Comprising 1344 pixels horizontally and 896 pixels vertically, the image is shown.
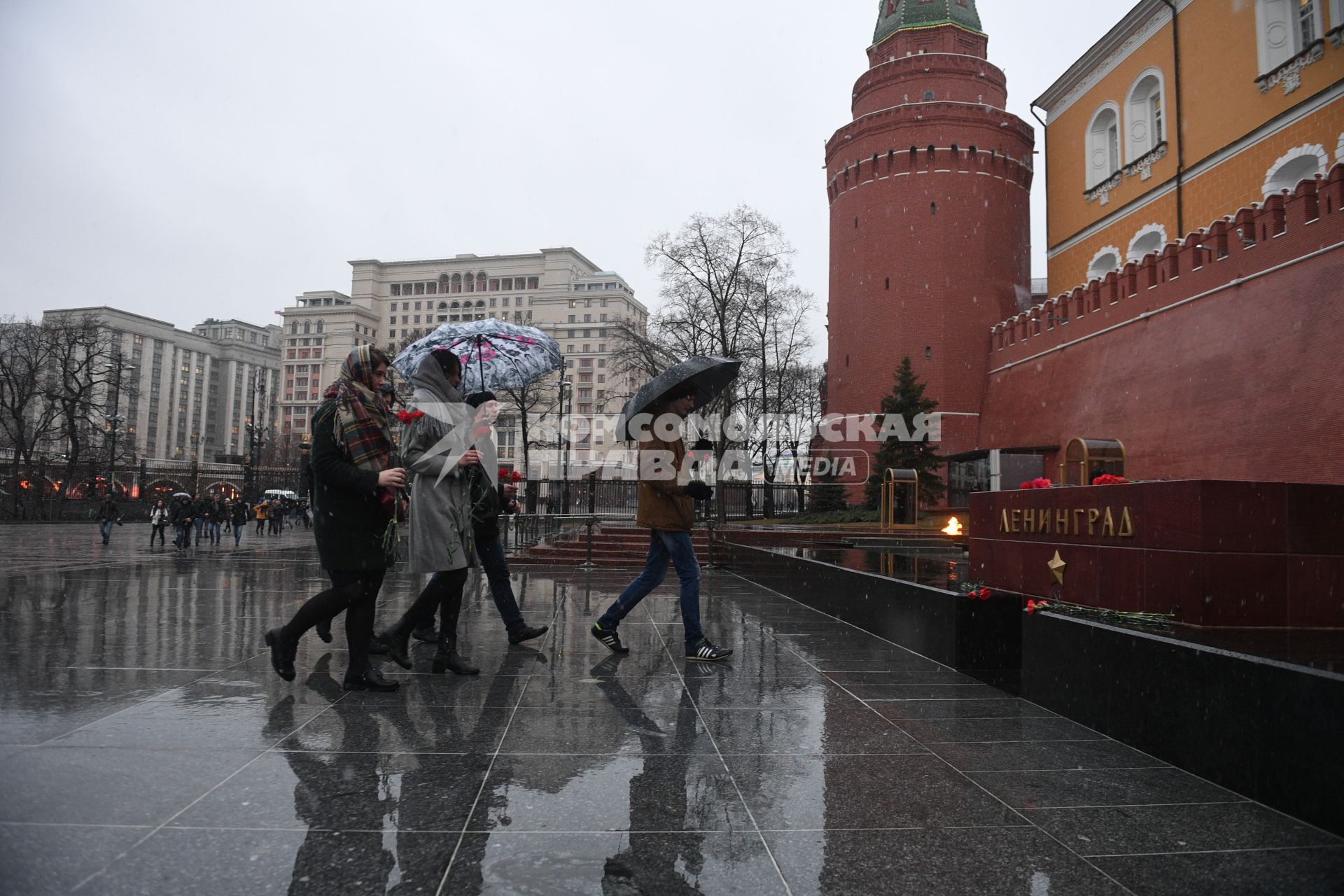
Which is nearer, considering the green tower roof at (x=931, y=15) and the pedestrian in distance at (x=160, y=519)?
the pedestrian in distance at (x=160, y=519)

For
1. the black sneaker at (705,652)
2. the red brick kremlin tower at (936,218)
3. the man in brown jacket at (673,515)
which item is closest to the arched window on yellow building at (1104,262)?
the red brick kremlin tower at (936,218)

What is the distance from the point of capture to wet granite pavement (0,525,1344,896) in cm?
242

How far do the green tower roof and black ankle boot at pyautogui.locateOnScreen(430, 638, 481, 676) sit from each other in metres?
35.7

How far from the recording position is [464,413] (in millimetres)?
5328

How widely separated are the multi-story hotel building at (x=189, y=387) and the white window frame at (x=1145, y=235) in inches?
3780

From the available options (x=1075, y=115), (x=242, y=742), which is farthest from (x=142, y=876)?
(x=1075, y=115)

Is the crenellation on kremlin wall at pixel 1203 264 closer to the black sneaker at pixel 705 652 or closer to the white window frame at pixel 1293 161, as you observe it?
the white window frame at pixel 1293 161

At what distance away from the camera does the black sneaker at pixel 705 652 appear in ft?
18.9

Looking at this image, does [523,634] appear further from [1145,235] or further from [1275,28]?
[1145,235]

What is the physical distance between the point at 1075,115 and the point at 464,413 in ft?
103

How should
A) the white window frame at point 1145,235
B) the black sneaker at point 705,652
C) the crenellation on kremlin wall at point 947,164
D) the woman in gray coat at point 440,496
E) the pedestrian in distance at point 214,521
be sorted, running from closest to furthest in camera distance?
the woman in gray coat at point 440,496 < the black sneaker at point 705,652 < the pedestrian in distance at point 214,521 < the white window frame at point 1145,235 < the crenellation on kremlin wall at point 947,164

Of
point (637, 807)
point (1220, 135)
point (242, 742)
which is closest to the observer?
point (637, 807)

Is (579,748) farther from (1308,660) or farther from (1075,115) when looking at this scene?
(1075,115)

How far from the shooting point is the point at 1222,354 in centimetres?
1795
